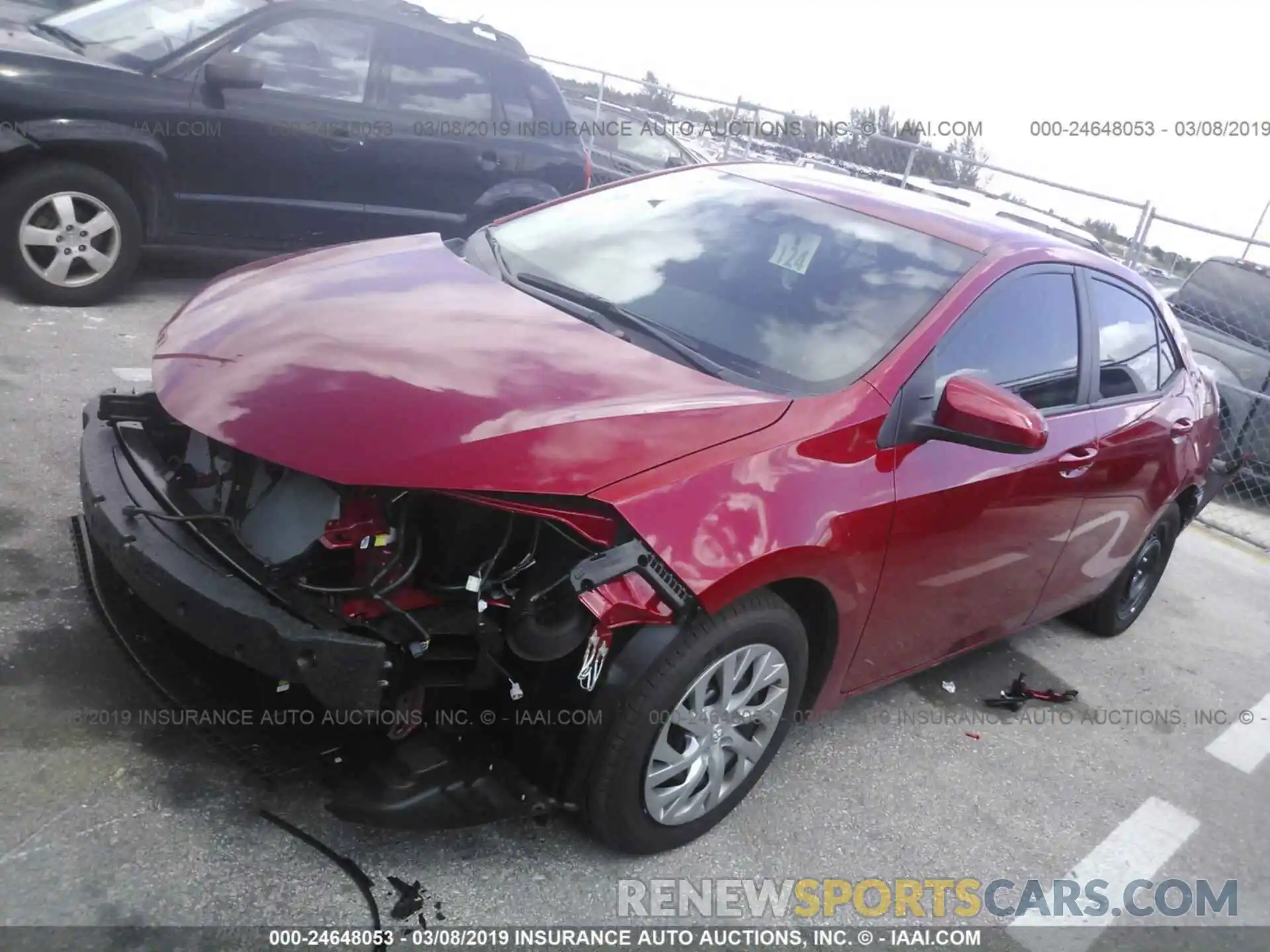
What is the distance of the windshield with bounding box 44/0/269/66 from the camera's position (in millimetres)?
5836

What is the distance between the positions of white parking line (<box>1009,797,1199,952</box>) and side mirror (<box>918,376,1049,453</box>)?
1.34 meters

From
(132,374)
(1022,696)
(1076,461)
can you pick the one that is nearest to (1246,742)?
(1022,696)

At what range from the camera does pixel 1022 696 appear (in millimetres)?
4156

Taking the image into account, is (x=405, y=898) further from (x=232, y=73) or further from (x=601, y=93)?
(x=601, y=93)

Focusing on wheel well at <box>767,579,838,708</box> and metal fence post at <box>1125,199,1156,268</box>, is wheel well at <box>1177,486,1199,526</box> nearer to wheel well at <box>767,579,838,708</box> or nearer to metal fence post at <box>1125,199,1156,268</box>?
wheel well at <box>767,579,838,708</box>

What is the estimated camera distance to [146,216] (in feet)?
19.3

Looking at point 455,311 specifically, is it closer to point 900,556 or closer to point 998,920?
point 900,556

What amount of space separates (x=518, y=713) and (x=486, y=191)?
532 cm

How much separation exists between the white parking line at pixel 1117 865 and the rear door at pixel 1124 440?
82 centimetres

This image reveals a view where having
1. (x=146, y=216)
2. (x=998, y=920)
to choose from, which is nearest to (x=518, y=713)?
(x=998, y=920)

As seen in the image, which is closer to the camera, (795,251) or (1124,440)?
(795,251)

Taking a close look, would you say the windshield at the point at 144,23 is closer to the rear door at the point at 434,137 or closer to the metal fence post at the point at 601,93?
the rear door at the point at 434,137

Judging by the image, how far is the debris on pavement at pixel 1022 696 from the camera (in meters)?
4.11

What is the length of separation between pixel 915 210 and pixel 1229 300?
22.0ft
